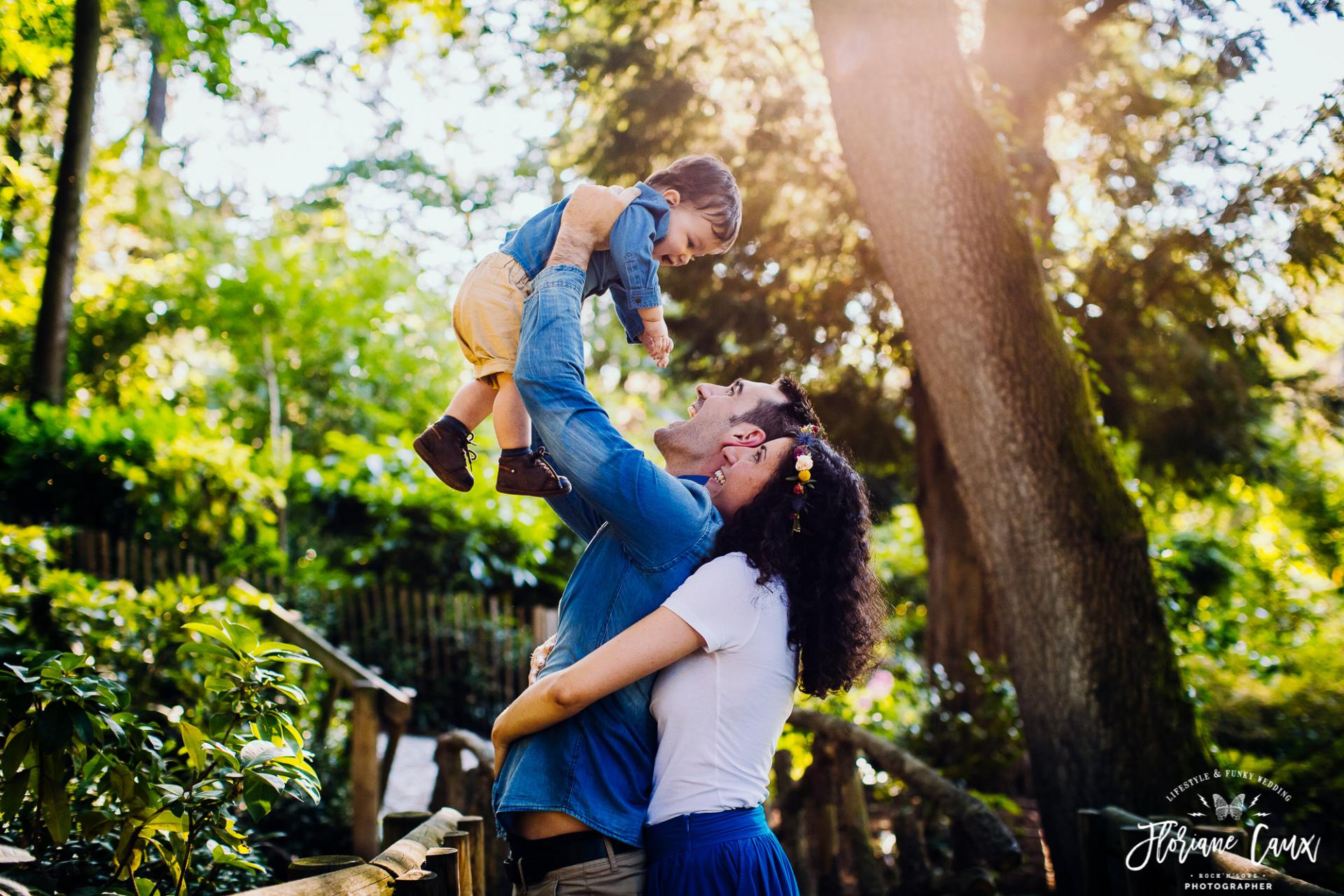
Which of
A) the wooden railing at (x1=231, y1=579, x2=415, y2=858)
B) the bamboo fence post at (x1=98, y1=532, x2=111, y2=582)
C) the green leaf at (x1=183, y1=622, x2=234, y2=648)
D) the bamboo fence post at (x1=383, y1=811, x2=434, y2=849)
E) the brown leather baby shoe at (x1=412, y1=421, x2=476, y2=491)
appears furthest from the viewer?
the bamboo fence post at (x1=98, y1=532, x2=111, y2=582)

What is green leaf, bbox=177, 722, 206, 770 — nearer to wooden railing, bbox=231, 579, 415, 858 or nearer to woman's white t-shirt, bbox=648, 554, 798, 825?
woman's white t-shirt, bbox=648, 554, 798, 825

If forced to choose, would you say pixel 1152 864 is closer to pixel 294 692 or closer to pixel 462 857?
pixel 462 857

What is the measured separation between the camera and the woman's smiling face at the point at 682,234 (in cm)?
268

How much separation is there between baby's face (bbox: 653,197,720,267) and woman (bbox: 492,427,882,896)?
772mm

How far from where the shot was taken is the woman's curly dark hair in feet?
6.75

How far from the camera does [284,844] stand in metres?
4.74

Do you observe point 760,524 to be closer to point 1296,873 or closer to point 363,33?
point 1296,873

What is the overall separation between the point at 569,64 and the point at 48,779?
6.66 m

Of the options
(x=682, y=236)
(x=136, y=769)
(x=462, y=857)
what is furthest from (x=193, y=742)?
(x=682, y=236)

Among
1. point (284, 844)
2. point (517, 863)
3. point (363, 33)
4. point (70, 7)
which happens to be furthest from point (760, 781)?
point (70, 7)

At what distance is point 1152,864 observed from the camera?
9.12 feet

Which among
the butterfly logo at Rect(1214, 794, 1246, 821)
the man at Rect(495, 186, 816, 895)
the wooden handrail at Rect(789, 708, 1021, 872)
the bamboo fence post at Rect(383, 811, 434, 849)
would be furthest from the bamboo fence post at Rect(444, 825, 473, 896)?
the butterfly logo at Rect(1214, 794, 1246, 821)

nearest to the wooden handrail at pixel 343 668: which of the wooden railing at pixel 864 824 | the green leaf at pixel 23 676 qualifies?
the wooden railing at pixel 864 824

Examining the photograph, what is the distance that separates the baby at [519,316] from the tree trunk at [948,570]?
19.9ft
